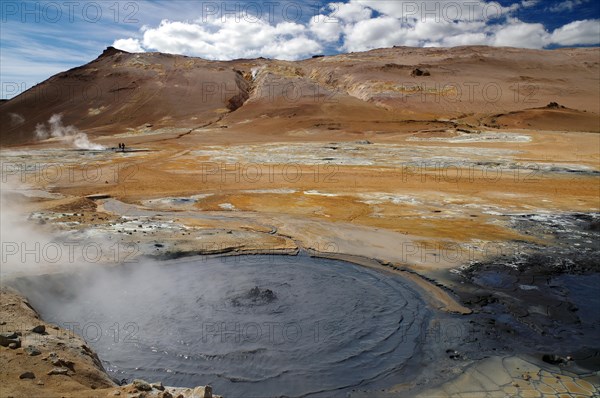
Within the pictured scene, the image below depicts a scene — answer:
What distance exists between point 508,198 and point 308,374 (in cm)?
1377

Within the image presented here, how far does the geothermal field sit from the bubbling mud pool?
36 millimetres

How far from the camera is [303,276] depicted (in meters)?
9.73

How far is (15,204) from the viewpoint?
14523 millimetres

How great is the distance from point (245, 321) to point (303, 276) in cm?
233

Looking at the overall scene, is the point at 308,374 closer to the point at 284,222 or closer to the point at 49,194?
the point at 284,222

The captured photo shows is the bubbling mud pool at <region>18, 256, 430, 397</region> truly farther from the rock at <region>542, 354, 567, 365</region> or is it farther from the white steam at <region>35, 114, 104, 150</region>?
the white steam at <region>35, 114, 104, 150</region>

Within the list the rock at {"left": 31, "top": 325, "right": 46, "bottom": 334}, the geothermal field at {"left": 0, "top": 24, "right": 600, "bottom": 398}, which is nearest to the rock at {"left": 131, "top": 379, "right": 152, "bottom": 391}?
the geothermal field at {"left": 0, "top": 24, "right": 600, "bottom": 398}

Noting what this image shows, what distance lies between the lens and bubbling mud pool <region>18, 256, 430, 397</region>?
6.32 metres

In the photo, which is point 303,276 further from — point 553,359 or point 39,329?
point 39,329

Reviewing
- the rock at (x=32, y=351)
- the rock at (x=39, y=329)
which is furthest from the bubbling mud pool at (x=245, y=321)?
the rock at (x=32, y=351)

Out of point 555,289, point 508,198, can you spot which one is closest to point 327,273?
point 555,289

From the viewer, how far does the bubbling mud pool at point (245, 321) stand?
6.32m

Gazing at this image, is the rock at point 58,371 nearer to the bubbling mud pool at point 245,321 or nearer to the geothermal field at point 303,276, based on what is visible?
the geothermal field at point 303,276

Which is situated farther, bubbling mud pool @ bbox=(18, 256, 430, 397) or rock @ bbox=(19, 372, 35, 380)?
bubbling mud pool @ bbox=(18, 256, 430, 397)
